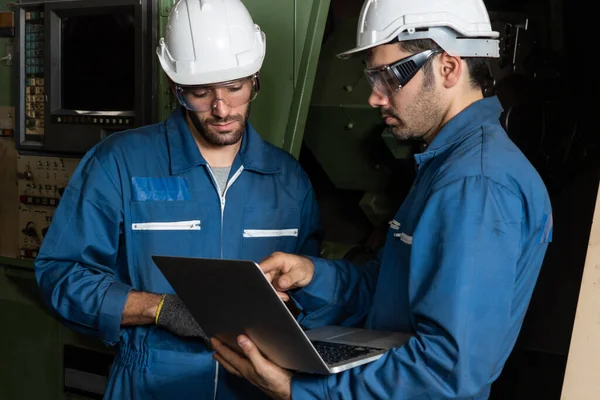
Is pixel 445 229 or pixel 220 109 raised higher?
pixel 220 109

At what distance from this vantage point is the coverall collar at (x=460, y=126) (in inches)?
62.4

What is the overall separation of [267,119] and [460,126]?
103cm

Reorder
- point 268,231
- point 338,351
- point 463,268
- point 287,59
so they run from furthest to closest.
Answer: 1. point 287,59
2. point 268,231
3. point 338,351
4. point 463,268

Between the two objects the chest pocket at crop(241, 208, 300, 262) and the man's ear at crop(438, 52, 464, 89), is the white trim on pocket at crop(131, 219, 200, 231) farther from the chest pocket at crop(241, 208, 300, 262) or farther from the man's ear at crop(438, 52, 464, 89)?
the man's ear at crop(438, 52, 464, 89)

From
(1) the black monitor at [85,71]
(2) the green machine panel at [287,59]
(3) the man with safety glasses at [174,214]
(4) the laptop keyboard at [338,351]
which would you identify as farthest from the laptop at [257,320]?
(1) the black monitor at [85,71]

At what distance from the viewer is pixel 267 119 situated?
8.29ft

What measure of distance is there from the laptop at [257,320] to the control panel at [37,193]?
4.48 ft

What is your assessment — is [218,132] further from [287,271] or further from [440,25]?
[440,25]

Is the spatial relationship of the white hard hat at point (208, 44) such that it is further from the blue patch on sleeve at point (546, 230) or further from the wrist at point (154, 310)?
the blue patch on sleeve at point (546, 230)

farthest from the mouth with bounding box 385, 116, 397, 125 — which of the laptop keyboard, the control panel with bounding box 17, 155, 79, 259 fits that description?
the control panel with bounding box 17, 155, 79, 259

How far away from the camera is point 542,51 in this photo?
286cm

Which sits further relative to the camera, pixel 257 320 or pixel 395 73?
pixel 395 73

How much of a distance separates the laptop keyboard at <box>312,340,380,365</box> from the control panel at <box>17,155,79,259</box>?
1.52 m

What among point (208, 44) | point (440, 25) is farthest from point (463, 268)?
point (208, 44)
